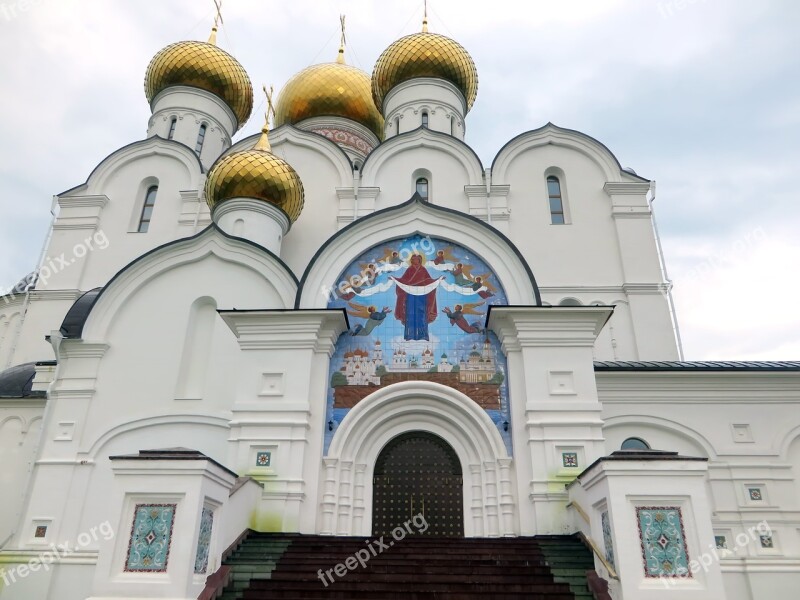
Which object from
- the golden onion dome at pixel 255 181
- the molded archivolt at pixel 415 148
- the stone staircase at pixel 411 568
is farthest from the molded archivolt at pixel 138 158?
the stone staircase at pixel 411 568

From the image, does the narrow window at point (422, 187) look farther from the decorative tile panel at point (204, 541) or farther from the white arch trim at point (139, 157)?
the decorative tile panel at point (204, 541)

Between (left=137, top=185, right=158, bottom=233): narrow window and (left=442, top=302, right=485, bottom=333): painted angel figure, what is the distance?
762 cm

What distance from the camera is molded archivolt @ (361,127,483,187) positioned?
1280 cm

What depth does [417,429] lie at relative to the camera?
7969 mm

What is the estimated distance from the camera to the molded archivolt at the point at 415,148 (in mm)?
12797

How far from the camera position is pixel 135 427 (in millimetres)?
9188

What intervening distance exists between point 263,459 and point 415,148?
25.4 feet

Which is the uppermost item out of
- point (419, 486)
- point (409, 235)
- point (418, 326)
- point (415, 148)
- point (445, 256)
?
point (415, 148)

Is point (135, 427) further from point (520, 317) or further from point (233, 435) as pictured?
point (520, 317)

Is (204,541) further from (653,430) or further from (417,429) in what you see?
(653,430)

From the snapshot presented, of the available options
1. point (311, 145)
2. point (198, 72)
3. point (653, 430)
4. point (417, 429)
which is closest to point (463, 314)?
point (417, 429)

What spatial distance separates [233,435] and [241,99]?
423 inches

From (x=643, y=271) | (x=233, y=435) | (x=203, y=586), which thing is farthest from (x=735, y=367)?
(x=203, y=586)

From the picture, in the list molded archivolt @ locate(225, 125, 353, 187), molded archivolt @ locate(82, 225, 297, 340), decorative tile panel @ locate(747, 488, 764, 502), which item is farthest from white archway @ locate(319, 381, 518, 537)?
molded archivolt @ locate(225, 125, 353, 187)
